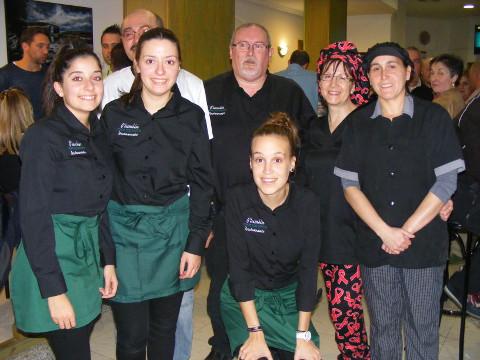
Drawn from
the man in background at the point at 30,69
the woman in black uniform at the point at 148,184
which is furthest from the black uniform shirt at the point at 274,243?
the man in background at the point at 30,69

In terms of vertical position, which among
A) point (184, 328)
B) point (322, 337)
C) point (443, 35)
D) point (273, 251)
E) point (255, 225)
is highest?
point (443, 35)

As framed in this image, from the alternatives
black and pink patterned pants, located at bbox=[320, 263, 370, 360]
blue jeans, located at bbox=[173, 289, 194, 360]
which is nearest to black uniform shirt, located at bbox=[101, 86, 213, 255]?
blue jeans, located at bbox=[173, 289, 194, 360]

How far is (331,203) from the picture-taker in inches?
91.9

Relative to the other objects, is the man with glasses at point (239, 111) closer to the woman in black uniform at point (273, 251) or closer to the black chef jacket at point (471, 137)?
the woman in black uniform at point (273, 251)

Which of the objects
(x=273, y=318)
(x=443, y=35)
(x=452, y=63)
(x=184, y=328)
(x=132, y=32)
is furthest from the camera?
(x=443, y=35)

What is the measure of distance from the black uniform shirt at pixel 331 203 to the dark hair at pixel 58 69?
105cm

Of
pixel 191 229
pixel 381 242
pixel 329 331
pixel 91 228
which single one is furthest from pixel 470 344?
pixel 91 228

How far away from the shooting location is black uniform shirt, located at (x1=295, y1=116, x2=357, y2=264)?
7.63 ft

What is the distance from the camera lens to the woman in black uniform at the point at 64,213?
1684 millimetres

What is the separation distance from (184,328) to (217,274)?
36 cm

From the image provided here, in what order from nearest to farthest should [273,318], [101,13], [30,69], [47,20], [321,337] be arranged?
[273,318]
[321,337]
[30,69]
[47,20]
[101,13]

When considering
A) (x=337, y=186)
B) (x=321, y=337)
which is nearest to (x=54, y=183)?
(x=337, y=186)

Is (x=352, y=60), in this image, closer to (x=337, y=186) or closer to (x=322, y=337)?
(x=337, y=186)

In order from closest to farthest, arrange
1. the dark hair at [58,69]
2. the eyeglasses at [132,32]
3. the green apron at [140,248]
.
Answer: the dark hair at [58,69] → the green apron at [140,248] → the eyeglasses at [132,32]
